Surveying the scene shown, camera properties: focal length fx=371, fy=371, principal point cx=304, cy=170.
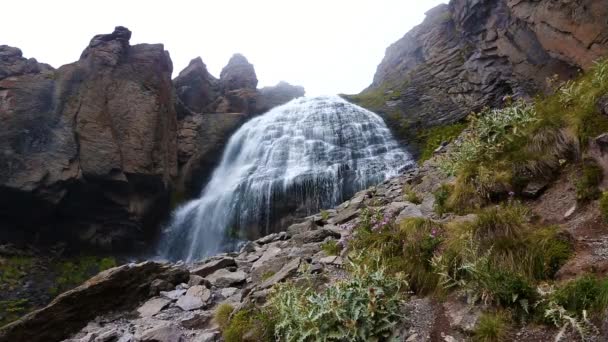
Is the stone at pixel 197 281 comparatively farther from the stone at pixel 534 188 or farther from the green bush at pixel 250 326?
the stone at pixel 534 188

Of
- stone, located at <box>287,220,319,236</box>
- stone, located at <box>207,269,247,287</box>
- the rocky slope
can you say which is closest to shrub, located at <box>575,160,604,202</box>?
stone, located at <box>207,269,247,287</box>

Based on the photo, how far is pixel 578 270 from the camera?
341 cm

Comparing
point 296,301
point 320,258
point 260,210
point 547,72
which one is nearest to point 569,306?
point 296,301

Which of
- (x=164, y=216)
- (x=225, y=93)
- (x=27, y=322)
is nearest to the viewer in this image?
(x=27, y=322)

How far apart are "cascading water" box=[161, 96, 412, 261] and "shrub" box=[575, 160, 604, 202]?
12202mm

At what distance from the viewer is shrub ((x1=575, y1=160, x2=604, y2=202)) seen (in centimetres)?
438

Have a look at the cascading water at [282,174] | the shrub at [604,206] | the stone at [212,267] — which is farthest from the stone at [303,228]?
the shrub at [604,206]

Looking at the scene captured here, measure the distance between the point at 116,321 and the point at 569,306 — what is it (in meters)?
7.34

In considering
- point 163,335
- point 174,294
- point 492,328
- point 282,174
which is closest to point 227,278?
point 174,294

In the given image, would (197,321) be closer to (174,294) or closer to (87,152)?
(174,294)

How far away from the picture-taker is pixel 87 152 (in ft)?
61.7

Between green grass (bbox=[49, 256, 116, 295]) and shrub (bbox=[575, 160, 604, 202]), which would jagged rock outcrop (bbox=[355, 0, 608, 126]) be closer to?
shrub (bbox=[575, 160, 604, 202])

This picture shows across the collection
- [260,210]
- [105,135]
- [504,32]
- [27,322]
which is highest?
[105,135]

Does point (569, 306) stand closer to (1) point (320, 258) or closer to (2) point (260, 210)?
(1) point (320, 258)
